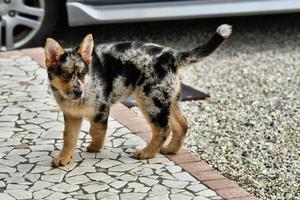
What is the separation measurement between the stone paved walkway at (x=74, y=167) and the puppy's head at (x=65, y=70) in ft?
1.89

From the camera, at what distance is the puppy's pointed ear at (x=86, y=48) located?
4970mm

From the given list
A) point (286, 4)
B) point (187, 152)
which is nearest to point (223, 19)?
point (286, 4)

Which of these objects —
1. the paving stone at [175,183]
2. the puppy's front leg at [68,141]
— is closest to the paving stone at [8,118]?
the puppy's front leg at [68,141]

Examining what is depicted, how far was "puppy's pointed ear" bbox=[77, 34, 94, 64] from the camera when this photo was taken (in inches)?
196

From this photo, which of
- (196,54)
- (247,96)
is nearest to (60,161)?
(196,54)

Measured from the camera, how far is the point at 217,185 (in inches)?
194

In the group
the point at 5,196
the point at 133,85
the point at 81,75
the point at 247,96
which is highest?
the point at 81,75

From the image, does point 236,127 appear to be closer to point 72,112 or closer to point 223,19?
point 72,112

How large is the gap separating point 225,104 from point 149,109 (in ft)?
5.65

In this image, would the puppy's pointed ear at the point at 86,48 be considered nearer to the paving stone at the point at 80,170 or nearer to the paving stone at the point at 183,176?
the paving stone at the point at 80,170

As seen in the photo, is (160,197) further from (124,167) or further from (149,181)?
(124,167)

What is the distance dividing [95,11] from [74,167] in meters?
2.91

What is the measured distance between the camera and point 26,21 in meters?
7.95

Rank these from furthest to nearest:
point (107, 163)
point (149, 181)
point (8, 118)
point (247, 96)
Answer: point (247, 96), point (8, 118), point (107, 163), point (149, 181)
